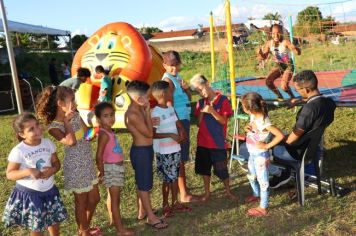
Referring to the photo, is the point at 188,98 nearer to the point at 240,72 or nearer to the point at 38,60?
the point at 240,72

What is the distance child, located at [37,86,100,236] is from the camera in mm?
3410

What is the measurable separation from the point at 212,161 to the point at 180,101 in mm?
757

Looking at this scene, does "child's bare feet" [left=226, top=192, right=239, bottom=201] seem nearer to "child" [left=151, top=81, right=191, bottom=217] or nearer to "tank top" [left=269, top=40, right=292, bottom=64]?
"child" [left=151, top=81, right=191, bottom=217]

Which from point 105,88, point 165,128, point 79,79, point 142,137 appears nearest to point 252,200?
point 165,128

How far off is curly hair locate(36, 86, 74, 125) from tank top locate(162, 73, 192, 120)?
1443mm

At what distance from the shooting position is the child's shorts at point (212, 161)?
15.1ft

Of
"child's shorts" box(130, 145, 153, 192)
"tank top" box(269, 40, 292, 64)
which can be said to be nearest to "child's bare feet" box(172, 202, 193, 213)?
"child's shorts" box(130, 145, 153, 192)

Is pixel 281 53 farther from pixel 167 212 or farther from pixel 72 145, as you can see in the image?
pixel 72 145

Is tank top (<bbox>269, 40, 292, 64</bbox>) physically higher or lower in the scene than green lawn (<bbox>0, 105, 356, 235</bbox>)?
higher

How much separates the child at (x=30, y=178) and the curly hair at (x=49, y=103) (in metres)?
0.17

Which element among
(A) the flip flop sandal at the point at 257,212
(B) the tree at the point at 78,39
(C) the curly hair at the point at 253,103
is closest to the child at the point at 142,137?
(A) the flip flop sandal at the point at 257,212

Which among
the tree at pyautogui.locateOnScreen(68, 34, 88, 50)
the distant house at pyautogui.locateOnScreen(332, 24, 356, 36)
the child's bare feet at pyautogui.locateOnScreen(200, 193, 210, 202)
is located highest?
the tree at pyautogui.locateOnScreen(68, 34, 88, 50)

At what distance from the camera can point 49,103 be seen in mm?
3410

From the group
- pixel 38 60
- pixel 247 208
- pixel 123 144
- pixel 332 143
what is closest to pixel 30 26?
pixel 38 60
